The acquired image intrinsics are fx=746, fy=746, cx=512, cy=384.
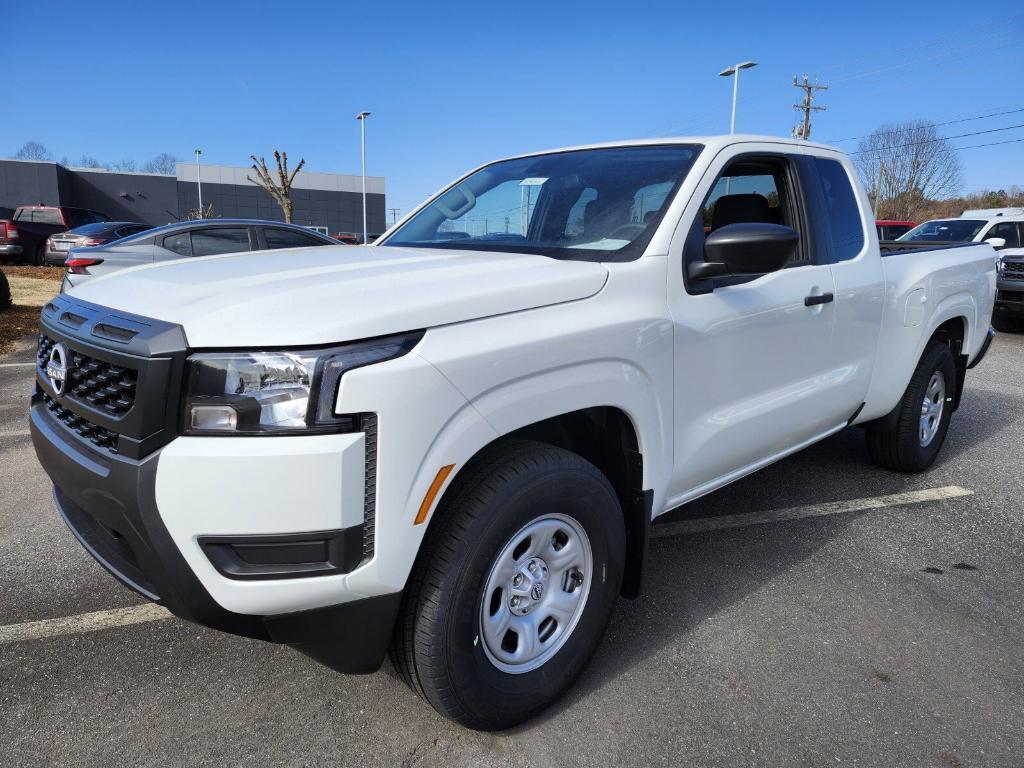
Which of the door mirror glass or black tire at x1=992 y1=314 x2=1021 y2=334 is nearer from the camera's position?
the door mirror glass

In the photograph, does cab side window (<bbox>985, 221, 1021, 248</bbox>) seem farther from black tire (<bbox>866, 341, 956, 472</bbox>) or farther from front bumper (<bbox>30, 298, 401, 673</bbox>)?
front bumper (<bbox>30, 298, 401, 673</bbox>)

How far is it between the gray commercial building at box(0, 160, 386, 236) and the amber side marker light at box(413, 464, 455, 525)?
157 feet

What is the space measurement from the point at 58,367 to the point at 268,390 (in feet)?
2.88

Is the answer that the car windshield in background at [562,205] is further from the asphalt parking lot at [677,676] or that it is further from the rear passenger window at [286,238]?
the rear passenger window at [286,238]

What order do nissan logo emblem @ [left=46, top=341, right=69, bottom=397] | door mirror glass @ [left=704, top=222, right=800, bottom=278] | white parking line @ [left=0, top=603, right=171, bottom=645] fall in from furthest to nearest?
white parking line @ [left=0, top=603, right=171, bottom=645]
door mirror glass @ [left=704, top=222, right=800, bottom=278]
nissan logo emblem @ [left=46, top=341, right=69, bottom=397]

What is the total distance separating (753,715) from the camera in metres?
2.36

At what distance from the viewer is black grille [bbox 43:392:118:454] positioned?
1.94 metres

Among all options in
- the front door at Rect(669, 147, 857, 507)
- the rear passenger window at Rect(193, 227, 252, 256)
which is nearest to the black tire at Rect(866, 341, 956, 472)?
the front door at Rect(669, 147, 857, 507)

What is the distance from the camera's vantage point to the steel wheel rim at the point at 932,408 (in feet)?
14.8

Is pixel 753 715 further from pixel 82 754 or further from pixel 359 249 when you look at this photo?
pixel 359 249

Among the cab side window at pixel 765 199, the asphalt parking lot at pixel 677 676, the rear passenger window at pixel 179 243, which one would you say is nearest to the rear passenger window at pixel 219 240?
the rear passenger window at pixel 179 243

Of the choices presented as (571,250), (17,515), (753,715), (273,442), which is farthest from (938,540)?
(17,515)

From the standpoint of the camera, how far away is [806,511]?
404 cm

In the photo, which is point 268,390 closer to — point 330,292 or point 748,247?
point 330,292
